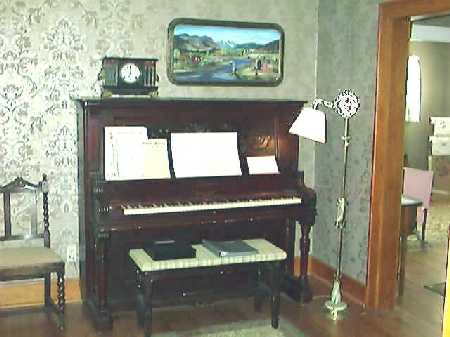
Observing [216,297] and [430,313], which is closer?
[216,297]

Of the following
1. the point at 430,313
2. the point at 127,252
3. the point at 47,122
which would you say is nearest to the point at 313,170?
the point at 430,313

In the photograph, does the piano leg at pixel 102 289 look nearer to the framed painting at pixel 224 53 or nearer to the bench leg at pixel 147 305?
the bench leg at pixel 147 305

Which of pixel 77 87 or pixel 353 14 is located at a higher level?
pixel 353 14

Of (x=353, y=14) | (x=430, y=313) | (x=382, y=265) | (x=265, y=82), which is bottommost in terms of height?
(x=430, y=313)

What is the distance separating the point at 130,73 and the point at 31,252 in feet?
4.30

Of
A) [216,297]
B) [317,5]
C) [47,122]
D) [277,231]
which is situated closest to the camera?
[216,297]

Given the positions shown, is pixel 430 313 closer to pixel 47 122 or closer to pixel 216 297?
pixel 216 297

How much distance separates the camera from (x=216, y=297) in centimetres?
382

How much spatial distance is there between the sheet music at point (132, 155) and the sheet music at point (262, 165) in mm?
615

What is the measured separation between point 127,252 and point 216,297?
0.68 metres

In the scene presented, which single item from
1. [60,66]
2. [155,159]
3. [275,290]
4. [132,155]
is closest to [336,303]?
[275,290]

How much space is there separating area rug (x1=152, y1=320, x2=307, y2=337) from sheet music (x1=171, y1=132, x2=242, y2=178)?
989 millimetres

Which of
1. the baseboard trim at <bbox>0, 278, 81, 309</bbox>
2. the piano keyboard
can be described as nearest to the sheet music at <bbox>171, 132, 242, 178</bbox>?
the piano keyboard

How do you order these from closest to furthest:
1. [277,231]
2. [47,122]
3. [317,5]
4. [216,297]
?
[216,297]
[47,122]
[277,231]
[317,5]
